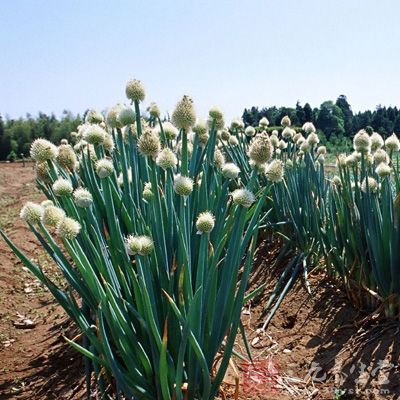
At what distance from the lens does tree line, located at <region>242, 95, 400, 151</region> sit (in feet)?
37.9

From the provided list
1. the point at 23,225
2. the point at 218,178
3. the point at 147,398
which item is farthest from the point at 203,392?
the point at 23,225

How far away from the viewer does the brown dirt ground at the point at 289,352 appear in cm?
202

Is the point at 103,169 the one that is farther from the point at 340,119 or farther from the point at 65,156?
the point at 340,119

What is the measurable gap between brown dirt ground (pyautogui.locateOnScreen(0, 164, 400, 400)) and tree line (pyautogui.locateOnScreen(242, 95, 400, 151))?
25.2 ft

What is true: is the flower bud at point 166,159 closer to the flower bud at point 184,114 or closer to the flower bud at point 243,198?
the flower bud at point 184,114

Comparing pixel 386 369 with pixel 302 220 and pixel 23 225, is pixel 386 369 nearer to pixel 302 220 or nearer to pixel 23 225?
pixel 302 220

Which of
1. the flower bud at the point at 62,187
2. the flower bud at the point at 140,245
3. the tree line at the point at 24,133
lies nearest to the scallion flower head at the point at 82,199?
the flower bud at the point at 62,187

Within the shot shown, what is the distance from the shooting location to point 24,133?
18391 mm

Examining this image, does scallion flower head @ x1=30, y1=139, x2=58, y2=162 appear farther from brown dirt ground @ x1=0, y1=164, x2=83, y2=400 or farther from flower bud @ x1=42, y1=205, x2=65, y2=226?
brown dirt ground @ x1=0, y1=164, x2=83, y2=400

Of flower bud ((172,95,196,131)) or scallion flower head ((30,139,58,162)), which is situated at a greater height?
flower bud ((172,95,196,131))

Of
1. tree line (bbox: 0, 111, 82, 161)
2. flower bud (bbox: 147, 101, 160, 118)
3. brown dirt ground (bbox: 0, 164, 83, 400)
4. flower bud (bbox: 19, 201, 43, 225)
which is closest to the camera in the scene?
flower bud (bbox: 19, 201, 43, 225)

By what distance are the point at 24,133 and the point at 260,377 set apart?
1793cm

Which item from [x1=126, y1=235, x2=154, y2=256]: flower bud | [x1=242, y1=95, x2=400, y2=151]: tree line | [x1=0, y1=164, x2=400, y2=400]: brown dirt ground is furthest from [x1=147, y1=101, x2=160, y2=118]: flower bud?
[x1=242, y1=95, x2=400, y2=151]: tree line

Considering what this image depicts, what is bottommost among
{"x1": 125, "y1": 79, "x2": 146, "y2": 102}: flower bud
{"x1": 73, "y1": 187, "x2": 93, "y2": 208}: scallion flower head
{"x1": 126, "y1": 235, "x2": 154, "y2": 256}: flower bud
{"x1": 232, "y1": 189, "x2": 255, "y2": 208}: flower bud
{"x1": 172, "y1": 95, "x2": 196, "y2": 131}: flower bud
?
{"x1": 126, "y1": 235, "x2": 154, "y2": 256}: flower bud
